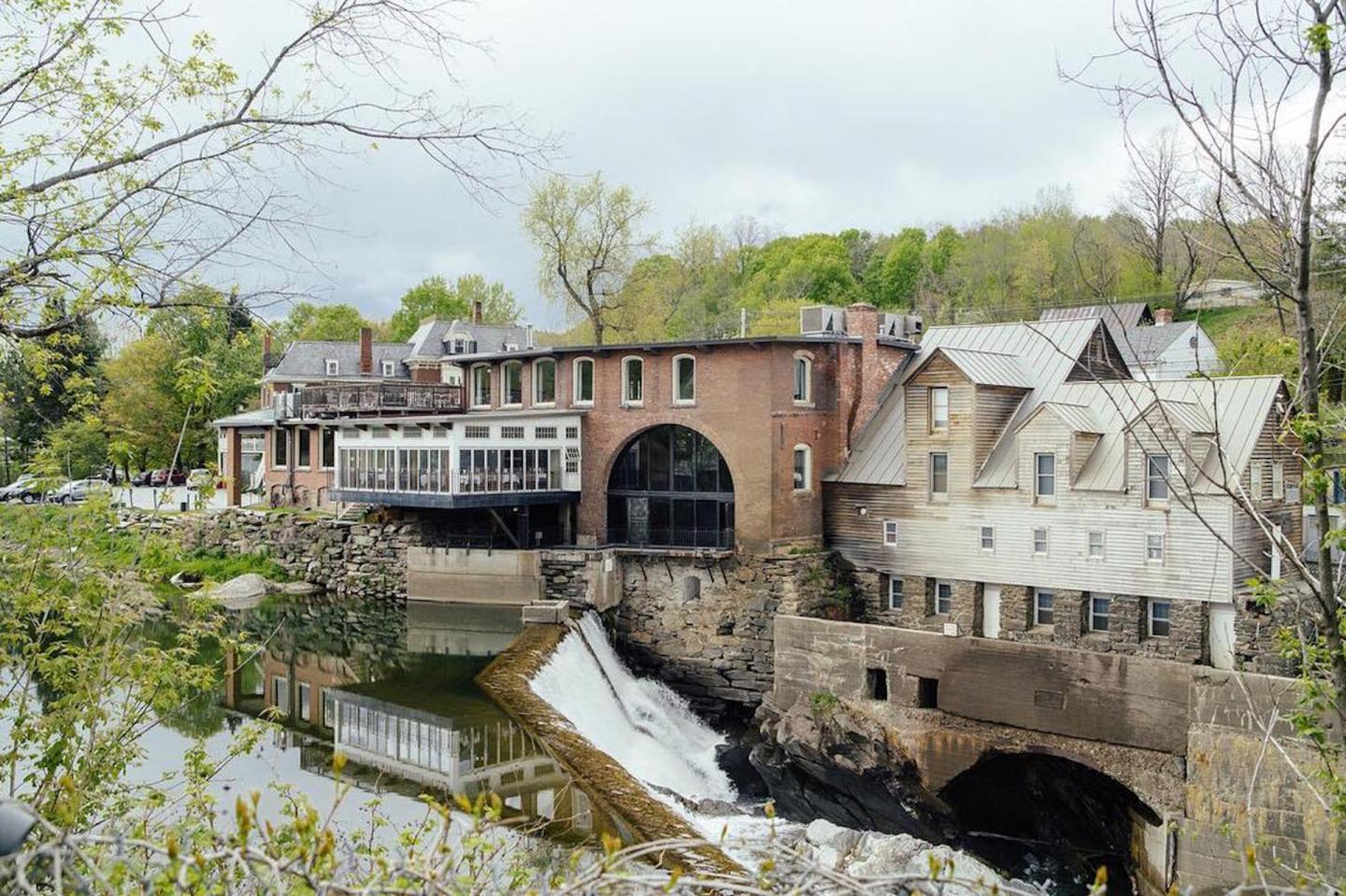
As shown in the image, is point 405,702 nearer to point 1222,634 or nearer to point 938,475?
point 938,475

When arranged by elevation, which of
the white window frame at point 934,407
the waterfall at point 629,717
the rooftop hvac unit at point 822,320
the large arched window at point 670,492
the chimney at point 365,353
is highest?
the chimney at point 365,353

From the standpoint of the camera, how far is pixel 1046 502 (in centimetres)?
2638

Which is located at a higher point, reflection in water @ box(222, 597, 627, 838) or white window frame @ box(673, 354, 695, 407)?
white window frame @ box(673, 354, 695, 407)

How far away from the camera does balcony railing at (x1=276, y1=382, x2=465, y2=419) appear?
132 ft

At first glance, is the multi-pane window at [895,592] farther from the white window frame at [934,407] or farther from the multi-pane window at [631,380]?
the multi-pane window at [631,380]

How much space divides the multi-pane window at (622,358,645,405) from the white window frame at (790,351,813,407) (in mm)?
4936

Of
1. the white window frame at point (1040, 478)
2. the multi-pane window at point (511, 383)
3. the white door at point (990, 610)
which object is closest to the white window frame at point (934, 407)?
the white window frame at point (1040, 478)

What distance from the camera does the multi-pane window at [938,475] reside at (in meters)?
28.5

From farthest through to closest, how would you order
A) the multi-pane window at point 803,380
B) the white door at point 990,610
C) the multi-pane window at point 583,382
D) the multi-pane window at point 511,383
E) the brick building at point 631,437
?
the multi-pane window at point 511,383, the multi-pane window at point 583,382, the multi-pane window at point 803,380, the brick building at point 631,437, the white door at point 990,610

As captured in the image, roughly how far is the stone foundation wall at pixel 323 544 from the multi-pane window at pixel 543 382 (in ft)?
21.0

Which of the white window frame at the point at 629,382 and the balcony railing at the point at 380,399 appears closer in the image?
the white window frame at the point at 629,382

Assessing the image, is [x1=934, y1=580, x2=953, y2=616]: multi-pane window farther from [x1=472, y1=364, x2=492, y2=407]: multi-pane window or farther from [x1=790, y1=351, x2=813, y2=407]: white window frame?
[x1=472, y1=364, x2=492, y2=407]: multi-pane window

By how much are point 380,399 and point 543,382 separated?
768 centimetres

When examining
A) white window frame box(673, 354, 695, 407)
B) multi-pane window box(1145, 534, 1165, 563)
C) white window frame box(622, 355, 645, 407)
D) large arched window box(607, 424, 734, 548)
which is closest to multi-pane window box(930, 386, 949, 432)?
multi-pane window box(1145, 534, 1165, 563)
